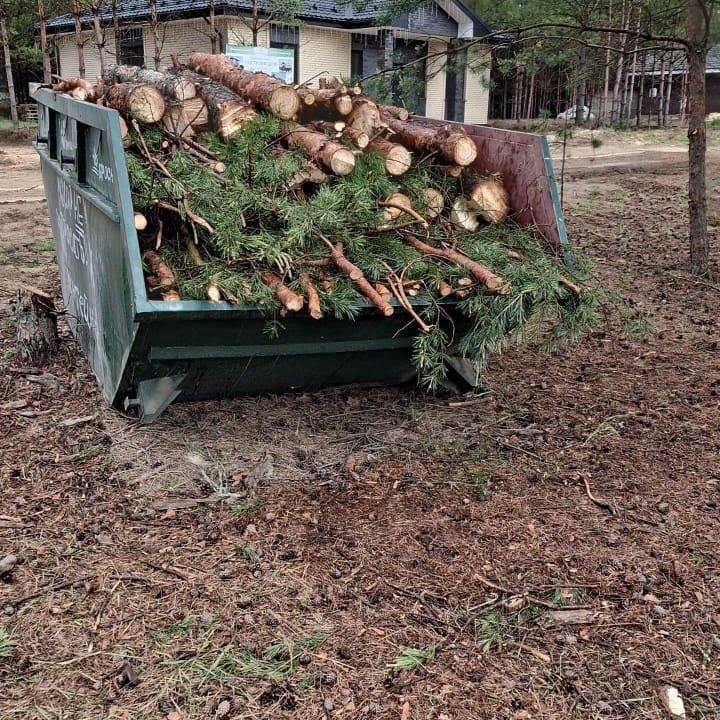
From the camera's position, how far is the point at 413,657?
2.94m

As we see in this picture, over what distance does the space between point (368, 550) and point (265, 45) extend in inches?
822

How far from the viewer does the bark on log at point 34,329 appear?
580 cm

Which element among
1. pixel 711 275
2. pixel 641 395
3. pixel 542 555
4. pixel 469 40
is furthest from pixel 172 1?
pixel 542 555

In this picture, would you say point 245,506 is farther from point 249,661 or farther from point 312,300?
point 249,661

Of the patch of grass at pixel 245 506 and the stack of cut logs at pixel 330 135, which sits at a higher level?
the stack of cut logs at pixel 330 135

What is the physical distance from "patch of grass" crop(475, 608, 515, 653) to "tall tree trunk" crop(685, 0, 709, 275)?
6.44m

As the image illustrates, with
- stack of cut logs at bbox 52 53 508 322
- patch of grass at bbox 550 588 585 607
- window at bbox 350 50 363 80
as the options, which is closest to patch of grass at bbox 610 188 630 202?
stack of cut logs at bbox 52 53 508 322

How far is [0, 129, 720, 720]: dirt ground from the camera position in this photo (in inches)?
111

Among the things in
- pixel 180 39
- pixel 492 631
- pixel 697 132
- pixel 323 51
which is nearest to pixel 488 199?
pixel 492 631

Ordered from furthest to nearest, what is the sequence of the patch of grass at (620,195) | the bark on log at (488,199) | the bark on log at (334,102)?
the patch of grass at (620,195) < the bark on log at (334,102) < the bark on log at (488,199)

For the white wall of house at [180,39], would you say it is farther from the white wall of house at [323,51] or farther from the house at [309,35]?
the white wall of house at [323,51]

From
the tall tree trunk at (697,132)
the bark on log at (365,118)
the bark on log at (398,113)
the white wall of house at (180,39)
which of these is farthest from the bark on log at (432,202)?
the white wall of house at (180,39)

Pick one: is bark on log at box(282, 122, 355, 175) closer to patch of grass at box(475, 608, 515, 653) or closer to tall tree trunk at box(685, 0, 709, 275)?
patch of grass at box(475, 608, 515, 653)

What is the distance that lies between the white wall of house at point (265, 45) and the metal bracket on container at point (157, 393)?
702 inches
